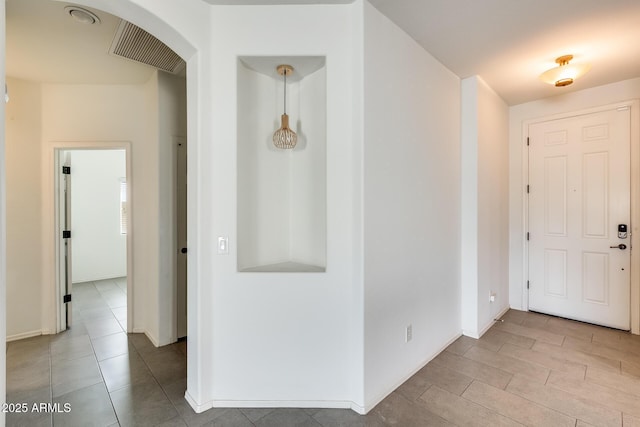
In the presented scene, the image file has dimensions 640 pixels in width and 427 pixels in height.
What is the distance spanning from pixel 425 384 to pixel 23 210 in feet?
13.6

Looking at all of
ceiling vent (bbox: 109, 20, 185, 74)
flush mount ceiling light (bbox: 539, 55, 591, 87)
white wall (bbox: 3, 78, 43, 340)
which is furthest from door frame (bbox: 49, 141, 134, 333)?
flush mount ceiling light (bbox: 539, 55, 591, 87)

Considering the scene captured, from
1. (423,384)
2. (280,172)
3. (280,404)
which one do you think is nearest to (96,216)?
(280,172)

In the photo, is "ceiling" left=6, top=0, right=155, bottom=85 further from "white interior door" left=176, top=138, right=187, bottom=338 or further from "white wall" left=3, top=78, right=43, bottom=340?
"white interior door" left=176, top=138, right=187, bottom=338

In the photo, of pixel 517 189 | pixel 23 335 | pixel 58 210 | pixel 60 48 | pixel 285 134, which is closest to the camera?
pixel 285 134

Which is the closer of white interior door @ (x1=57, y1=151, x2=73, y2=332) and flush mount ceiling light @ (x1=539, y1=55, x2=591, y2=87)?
flush mount ceiling light @ (x1=539, y1=55, x2=591, y2=87)

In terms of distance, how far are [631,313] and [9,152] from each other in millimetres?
6631

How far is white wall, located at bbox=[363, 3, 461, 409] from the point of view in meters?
2.00

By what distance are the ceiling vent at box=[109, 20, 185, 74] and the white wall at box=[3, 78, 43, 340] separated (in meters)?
1.39

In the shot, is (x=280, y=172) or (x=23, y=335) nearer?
(x=280, y=172)

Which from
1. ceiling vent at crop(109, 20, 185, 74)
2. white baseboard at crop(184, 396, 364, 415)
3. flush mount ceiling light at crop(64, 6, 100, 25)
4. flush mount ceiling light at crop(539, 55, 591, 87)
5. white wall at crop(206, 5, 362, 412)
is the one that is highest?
flush mount ceiling light at crop(64, 6, 100, 25)

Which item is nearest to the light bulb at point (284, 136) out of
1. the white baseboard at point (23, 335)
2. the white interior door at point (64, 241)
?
the white interior door at point (64, 241)

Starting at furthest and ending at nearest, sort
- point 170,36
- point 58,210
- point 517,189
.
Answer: point 517,189, point 58,210, point 170,36

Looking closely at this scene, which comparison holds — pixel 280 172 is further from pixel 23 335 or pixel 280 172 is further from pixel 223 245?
Result: pixel 23 335

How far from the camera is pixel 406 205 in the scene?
7.69ft
